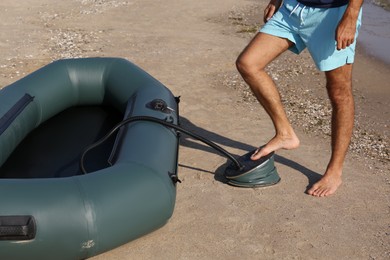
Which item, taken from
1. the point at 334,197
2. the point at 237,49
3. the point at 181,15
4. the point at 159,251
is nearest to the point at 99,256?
the point at 159,251

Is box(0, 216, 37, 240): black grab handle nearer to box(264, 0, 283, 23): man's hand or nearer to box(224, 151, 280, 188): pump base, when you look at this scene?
box(224, 151, 280, 188): pump base

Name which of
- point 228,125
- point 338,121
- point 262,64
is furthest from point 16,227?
point 228,125

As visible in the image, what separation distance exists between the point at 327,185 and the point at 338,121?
1.43 feet

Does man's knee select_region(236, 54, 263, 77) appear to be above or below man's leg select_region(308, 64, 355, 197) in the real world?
above

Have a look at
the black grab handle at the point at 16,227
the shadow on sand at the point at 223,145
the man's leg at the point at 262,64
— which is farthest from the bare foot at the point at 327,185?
the black grab handle at the point at 16,227

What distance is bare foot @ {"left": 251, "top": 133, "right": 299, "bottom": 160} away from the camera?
12.9ft

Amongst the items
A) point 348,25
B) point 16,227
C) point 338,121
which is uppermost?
point 348,25

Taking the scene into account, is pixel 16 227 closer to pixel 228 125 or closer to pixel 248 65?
pixel 248 65

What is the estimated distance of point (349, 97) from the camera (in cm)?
360

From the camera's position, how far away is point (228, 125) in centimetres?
502

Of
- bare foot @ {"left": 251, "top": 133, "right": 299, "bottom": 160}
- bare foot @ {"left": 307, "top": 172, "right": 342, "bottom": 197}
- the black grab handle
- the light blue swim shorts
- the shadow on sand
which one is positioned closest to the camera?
the black grab handle

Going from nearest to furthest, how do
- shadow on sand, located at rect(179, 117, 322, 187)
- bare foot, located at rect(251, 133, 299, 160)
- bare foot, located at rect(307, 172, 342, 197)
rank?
bare foot, located at rect(307, 172, 342, 197)
bare foot, located at rect(251, 133, 299, 160)
shadow on sand, located at rect(179, 117, 322, 187)

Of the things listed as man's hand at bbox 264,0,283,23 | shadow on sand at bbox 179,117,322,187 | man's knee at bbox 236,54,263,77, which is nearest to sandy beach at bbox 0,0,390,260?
shadow on sand at bbox 179,117,322,187

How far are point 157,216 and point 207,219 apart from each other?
552mm
